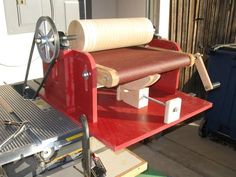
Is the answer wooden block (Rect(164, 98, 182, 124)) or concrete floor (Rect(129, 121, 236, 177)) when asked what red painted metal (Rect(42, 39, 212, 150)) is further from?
concrete floor (Rect(129, 121, 236, 177))

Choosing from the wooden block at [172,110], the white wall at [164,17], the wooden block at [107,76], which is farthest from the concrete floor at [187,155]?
the wooden block at [107,76]

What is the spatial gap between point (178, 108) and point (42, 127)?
19.2 inches

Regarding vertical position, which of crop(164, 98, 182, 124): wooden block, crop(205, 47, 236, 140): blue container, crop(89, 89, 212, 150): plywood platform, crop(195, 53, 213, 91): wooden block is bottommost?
crop(205, 47, 236, 140): blue container

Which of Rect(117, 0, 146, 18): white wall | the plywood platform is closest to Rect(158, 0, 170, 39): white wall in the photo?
Rect(117, 0, 146, 18): white wall

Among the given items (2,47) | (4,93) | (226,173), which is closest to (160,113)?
(4,93)

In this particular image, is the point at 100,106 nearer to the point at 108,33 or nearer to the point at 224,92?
the point at 108,33

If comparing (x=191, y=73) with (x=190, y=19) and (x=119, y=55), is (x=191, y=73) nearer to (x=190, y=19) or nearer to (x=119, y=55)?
(x=190, y=19)

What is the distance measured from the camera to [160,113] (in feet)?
3.36

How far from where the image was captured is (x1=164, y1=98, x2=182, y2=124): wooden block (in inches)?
36.2

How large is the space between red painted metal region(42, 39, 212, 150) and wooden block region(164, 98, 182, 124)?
2 centimetres

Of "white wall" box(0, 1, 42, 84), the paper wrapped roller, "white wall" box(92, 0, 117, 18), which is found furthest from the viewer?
"white wall" box(92, 0, 117, 18)

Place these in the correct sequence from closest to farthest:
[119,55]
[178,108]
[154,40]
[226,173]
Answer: [178,108]
[119,55]
[154,40]
[226,173]

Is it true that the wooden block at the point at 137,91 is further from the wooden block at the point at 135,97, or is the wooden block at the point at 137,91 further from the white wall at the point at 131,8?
the white wall at the point at 131,8

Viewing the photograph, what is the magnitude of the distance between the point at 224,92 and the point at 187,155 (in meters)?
0.64
